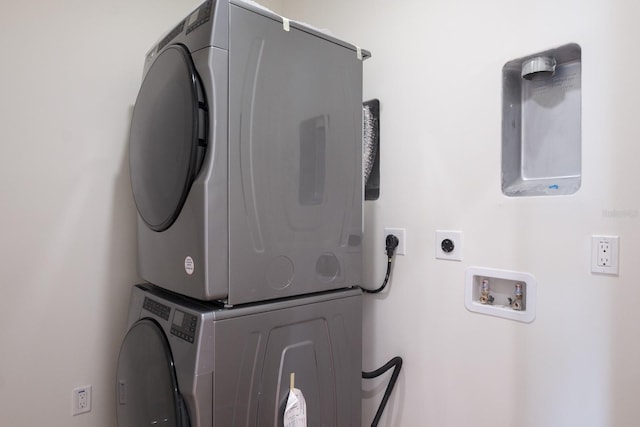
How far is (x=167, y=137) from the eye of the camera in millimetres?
1166

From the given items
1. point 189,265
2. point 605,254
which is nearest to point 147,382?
point 189,265

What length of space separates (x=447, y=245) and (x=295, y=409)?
79 cm

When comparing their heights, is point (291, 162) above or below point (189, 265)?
above

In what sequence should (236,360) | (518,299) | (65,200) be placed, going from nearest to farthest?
(236,360) → (518,299) → (65,200)

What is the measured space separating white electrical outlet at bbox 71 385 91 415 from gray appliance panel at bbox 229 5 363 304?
102 centimetres

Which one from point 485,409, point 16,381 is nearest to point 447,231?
point 485,409

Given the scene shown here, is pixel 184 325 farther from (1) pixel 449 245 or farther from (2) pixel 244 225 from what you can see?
(1) pixel 449 245

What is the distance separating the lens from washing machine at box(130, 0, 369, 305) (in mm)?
1050

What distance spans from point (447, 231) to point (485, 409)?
64 cm

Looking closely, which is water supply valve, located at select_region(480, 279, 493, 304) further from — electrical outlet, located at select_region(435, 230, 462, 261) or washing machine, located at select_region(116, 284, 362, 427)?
washing machine, located at select_region(116, 284, 362, 427)

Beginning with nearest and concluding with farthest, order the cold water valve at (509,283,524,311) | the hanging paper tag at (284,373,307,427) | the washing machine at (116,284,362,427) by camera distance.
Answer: the washing machine at (116,284,362,427) < the hanging paper tag at (284,373,307,427) < the cold water valve at (509,283,524,311)

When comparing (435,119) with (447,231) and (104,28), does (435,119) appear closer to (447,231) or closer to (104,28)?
(447,231)

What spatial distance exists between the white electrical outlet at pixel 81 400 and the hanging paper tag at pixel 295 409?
978 millimetres

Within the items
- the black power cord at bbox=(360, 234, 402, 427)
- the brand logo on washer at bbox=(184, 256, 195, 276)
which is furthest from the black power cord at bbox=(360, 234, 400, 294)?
the brand logo on washer at bbox=(184, 256, 195, 276)
